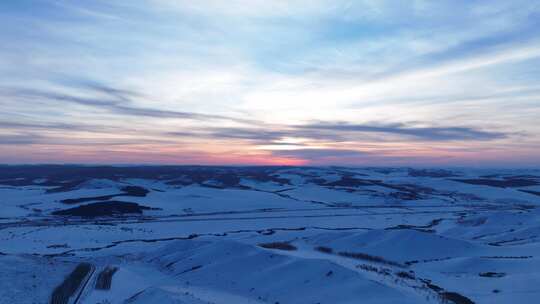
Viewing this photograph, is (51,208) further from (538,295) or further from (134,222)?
(538,295)

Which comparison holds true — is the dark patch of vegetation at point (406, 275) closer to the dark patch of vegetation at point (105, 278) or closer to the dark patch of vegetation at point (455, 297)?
the dark patch of vegetation at point (455, 297)

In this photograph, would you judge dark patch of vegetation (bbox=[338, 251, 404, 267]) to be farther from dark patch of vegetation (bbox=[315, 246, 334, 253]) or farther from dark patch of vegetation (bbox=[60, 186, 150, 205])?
dark patch of vegetation (bbox=[60, 186, 150, 205])

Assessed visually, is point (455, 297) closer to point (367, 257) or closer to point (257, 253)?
point (367, 257)

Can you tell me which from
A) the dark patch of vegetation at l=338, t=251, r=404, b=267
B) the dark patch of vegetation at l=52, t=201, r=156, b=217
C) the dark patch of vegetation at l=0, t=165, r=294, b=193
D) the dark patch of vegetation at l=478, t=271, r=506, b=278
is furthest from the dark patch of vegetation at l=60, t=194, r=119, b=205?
the dark patch of vegetation at l=478, t=271, r=506, b=278

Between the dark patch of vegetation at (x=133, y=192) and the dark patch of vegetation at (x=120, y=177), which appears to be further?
the dark patch of vegetation at (x=120, y=177)

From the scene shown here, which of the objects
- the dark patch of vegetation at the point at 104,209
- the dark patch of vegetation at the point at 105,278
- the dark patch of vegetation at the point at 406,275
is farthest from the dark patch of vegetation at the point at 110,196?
the dark patch of vegetation at the point at 406,275

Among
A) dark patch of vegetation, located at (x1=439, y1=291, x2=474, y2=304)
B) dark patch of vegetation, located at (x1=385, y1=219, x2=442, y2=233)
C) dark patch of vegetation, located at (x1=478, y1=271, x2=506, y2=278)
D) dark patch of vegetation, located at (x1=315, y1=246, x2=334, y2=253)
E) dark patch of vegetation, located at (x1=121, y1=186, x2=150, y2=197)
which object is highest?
dark patch of vegetation, located at (x1=439, y1=291, x2=474, y2=304)

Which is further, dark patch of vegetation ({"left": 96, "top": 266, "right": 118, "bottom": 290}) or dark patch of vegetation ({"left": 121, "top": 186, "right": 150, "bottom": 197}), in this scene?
dark patch of vegetation ({"left": 121, "top": 186, "right": 150, "bottom": 197})
